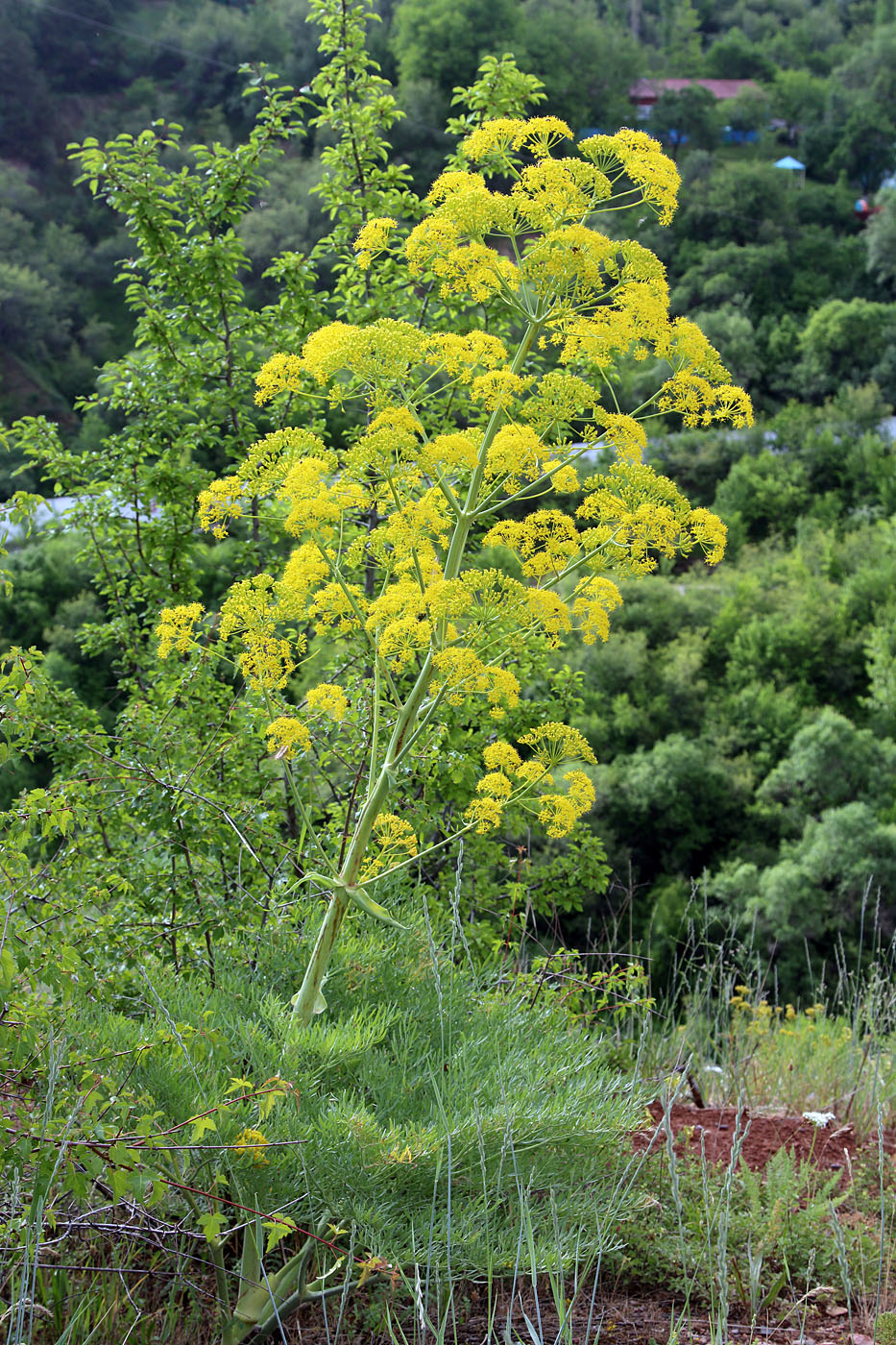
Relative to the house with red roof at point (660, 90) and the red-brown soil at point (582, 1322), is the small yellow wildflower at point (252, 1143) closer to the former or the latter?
the red-brown soil at point (582, 1322)

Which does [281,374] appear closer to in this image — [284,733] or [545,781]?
[284,733]

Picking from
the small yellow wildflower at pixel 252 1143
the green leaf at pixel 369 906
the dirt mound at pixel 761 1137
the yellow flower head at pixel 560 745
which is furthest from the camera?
the dirt mound at pixel 761 1137

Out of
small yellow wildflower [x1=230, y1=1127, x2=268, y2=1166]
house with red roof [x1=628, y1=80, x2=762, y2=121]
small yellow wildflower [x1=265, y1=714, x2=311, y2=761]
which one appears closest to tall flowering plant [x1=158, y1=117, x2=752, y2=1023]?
small yellow wildflower [x1=265, y1=714, x2=311, y2=761]

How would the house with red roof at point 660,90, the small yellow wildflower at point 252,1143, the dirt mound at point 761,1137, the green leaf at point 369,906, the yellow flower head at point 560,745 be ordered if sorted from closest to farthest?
the small yellow wildflower at point 252,1143, the green leaf at point 369,906, the yellow flower head at point 560,745, the dirt mound at point 761,1137, the house with red roof at point 660,90

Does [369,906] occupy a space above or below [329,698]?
below

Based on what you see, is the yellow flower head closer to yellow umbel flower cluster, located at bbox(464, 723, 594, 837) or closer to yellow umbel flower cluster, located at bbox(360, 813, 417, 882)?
yellow umbel flower cluster, located at bbox(464, 723, 594, 837)

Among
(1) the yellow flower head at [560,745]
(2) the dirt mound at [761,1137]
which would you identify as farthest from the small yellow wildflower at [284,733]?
(2) the dirt mound at [761,1137]

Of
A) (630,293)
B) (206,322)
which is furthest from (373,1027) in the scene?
(206,322)

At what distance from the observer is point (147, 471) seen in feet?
13.3

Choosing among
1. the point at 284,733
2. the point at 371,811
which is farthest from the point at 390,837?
the point at 284,733

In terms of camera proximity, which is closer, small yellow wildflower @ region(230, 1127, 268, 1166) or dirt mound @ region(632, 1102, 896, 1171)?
small yellow wildflower @ region(230, 1127, 268, 1166)

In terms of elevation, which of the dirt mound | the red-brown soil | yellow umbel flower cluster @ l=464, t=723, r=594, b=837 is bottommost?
the dirt mound

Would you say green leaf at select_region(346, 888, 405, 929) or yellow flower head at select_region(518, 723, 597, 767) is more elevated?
yellow flower head at select_region(518, 723, 597, 767)

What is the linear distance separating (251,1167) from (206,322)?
347 centimetres
